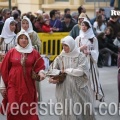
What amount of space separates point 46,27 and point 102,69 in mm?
2234

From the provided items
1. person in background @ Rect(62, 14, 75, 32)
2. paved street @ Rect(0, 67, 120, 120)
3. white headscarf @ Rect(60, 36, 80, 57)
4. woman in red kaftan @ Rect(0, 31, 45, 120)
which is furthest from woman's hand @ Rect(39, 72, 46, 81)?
person in background @ Rect(62, 14, 75, 32)

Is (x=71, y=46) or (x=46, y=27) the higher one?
(x=71, y=46)

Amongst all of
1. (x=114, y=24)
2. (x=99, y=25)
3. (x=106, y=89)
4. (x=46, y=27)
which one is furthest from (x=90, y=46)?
(x=99, y=25)

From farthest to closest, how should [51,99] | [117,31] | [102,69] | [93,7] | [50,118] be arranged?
1. [93,7]
2. [117,31]
3. [102,69]
4. [51,99]
5. [50,118]

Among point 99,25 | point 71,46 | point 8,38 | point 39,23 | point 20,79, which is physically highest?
point 71,46

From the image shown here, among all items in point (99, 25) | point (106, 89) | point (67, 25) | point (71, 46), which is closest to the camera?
point (71, 46)

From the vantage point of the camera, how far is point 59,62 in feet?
30.9

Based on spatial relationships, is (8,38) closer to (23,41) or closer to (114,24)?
(23,41)

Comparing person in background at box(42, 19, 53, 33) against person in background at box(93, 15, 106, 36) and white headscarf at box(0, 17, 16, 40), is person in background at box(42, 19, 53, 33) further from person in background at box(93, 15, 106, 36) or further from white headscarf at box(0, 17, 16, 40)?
white headscarf at box(0, 17, 16, 40)

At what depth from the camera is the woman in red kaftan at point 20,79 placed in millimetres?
9258

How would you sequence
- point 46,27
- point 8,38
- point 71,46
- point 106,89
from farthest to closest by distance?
point 46,27, point 106,89, point 8,38, point 71,46

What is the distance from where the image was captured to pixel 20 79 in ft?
30.5

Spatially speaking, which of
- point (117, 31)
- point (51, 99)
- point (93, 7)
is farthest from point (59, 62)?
point (93, 7)

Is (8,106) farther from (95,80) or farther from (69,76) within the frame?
(95,80)
